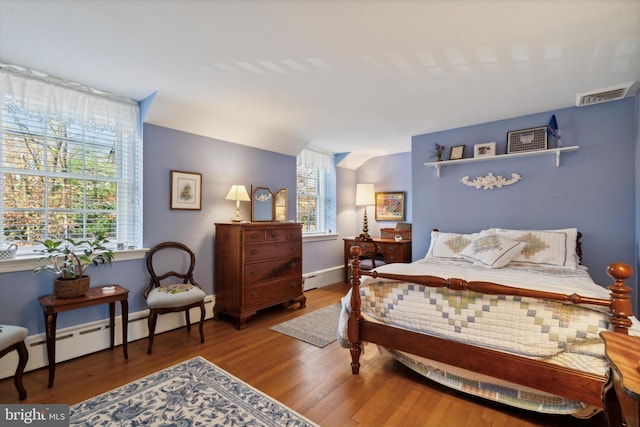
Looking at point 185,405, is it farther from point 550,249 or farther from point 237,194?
point 550,249

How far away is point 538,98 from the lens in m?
2.79

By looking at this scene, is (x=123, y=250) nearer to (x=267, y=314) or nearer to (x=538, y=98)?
(x=267, y=314)

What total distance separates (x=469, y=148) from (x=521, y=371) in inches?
106

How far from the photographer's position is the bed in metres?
1.47

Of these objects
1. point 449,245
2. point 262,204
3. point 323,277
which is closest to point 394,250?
point 449,245

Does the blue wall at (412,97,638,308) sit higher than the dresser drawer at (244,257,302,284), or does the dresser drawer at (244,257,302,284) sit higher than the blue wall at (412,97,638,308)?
the blue wall at (412,97,638,308)

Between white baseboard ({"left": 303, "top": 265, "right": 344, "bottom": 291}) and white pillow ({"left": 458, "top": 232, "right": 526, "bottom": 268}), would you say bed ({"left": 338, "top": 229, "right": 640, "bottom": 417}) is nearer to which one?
white pillow ({"left": 458, "top": 232, "right": 526, "bottom": 268})

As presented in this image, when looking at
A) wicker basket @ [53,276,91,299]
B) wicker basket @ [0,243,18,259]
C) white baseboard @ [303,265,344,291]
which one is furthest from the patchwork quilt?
wicker basket @ [0,243,18,259]

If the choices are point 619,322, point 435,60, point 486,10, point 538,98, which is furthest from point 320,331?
point 538,98

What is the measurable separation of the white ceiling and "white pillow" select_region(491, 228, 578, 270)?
50.9 inches

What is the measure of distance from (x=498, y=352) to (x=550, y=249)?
1.55 m

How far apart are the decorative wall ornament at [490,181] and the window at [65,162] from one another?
144 inches

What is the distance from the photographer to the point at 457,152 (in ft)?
Answer: 11.8

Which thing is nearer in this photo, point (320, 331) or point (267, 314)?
point (320, 331)
